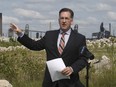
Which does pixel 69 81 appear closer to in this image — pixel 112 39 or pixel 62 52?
pixel 62 52

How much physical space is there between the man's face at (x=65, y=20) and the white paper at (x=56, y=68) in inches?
15.7

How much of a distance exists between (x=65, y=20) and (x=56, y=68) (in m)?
0.59

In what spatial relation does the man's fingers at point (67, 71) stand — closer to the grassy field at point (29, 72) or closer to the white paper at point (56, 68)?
the white paper at point (56, 68)

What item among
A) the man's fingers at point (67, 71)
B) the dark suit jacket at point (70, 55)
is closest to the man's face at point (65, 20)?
the dark suit jacket at point (70, 55)

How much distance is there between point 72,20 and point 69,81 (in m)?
0.75

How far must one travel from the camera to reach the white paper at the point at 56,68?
18.0ft

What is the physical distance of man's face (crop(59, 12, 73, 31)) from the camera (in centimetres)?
554

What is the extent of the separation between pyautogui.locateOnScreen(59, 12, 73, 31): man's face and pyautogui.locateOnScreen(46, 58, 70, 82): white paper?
1.31 ft

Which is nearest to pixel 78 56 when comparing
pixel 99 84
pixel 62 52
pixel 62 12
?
pixel 62 52

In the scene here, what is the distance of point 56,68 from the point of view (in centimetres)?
553

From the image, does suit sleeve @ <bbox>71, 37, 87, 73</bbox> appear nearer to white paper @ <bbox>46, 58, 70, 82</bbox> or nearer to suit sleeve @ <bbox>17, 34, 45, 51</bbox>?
white paper @ <bbox>46, 58, 70, 82</bbox>

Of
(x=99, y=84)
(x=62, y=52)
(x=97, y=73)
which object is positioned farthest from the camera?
(x=97, y=73)

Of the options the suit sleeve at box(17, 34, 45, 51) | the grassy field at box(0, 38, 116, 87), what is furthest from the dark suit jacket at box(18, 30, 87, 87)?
the grassy field at box(0, 38, 116, 87)

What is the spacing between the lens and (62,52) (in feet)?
18.3
